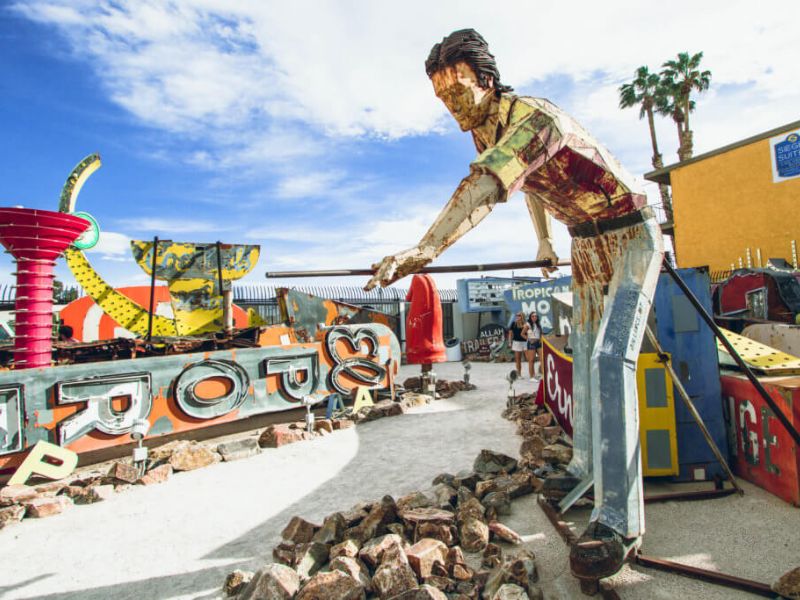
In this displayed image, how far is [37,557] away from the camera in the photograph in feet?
9.09

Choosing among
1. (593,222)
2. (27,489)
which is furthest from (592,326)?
(27,489)

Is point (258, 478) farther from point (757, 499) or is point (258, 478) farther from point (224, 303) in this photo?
point (757, 499)

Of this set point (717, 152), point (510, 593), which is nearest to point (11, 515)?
point (510, 593)

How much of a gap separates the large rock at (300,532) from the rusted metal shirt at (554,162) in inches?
89.7

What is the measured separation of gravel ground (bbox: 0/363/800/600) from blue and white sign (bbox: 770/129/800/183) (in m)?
15.9

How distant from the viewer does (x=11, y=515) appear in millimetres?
3330

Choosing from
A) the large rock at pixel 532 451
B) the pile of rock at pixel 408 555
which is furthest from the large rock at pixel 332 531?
the large rock at pixel 532 451

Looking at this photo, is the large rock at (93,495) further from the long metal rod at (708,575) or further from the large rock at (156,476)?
the long metal rod at (708,575)

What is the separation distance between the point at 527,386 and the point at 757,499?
19.7ft

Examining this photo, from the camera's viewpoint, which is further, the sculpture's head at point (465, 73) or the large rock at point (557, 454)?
the large rock at point (557, 454)

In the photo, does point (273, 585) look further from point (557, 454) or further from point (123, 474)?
point (123, 474)

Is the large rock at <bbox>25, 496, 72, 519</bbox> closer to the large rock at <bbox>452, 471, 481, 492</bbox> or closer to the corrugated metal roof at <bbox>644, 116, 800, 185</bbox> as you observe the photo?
the large rock at <bbox>452, 471, 481, 492</bbox>

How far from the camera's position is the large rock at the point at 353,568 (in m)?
2.09

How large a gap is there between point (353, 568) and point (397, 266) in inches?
57.7
